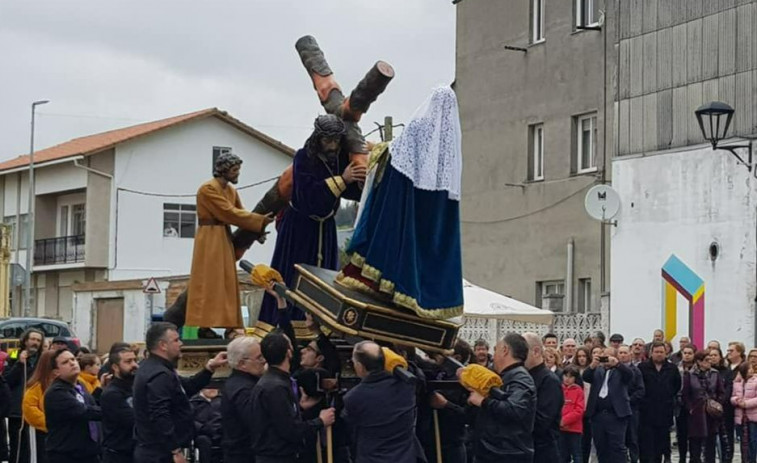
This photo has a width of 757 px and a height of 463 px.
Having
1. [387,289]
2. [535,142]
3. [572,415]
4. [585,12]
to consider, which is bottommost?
[572,415]

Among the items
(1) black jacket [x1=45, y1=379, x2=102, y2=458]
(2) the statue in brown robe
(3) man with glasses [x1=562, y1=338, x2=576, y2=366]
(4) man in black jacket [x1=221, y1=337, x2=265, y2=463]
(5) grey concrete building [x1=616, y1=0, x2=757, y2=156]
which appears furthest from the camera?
(5) grey concrete building [x1=616, y1=0, x2=757, y2=156]

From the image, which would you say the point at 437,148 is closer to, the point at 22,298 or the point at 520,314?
the point at 520,314

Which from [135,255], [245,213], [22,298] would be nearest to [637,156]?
[245,213]

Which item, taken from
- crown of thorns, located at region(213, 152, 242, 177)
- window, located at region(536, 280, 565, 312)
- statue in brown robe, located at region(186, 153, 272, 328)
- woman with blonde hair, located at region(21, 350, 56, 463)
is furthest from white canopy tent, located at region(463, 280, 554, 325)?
woman with blonde hair, located at region(21, 350, 56, 463)

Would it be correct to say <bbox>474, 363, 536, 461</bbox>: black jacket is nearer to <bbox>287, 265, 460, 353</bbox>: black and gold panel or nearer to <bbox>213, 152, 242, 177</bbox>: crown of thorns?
<bbox>287, 265, 460, 353</bbox>: black and gold panel

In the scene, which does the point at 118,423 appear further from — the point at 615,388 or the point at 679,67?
the point at 679,67

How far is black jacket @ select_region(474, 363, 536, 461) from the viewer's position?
32.0 ft

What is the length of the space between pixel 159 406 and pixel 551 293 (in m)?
23.5

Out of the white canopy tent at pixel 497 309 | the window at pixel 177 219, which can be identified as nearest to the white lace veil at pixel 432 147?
the white canopy tent at pixel 497 309

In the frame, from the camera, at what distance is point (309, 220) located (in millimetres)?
12047

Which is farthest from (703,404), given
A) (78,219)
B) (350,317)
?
(78,219)

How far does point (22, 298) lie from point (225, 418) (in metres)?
48.8

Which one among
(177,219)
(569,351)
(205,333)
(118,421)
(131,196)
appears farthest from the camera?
(177,219)

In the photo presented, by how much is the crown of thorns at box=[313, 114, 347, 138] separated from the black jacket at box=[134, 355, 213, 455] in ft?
8.27
